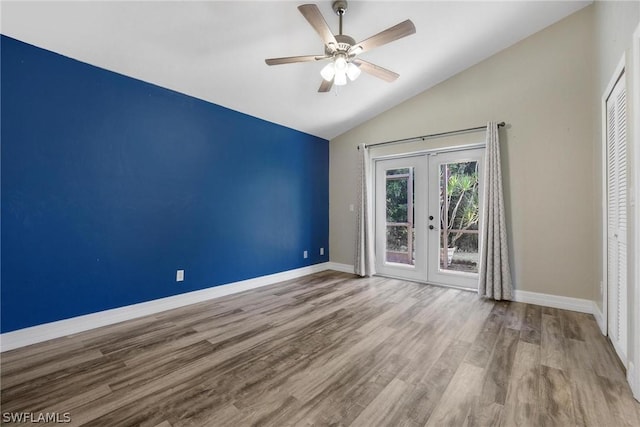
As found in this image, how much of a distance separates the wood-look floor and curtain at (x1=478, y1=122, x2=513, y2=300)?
0.45m

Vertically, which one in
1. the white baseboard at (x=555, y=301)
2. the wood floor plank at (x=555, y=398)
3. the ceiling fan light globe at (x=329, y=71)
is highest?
the ceiling fan light globe at (x=329, y=71)

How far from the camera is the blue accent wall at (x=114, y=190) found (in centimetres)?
245

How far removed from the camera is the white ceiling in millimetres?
2400

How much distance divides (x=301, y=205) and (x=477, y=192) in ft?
9.59

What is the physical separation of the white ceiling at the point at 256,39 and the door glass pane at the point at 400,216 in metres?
1.46

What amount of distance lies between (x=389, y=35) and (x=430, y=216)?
3011mm

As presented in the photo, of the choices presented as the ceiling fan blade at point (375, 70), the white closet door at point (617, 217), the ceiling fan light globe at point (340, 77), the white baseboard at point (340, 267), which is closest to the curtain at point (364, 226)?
the white baseboard at point (340, 267)

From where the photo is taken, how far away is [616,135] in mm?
2352

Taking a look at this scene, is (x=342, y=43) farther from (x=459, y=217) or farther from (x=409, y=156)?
(x=459, y=217)

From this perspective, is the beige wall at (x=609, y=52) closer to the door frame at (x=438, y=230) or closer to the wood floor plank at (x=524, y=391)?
the wood floor plank at (x=524, y=391)

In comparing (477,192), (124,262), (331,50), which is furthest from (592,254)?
(124,262)

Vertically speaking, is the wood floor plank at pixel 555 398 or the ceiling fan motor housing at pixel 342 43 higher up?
the ceiling fan motor housing at pixel 342 43

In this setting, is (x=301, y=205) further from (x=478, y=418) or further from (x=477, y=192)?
(x=478, y=418)

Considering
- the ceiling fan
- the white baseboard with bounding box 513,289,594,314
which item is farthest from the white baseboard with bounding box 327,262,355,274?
the ceiling fan
